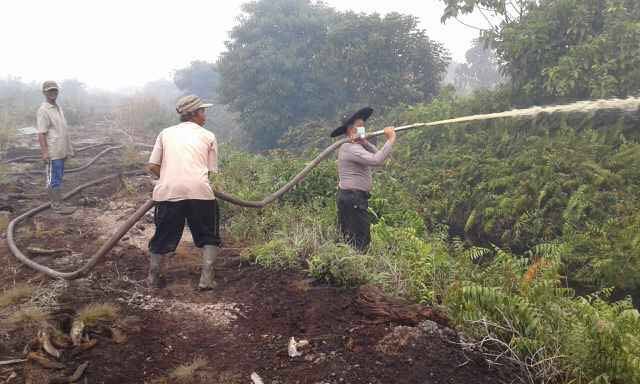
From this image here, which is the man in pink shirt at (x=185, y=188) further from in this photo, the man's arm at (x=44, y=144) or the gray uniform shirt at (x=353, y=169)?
the man's arm at (x=44, y=144)

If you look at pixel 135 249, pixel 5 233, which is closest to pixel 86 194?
pixel 5 233

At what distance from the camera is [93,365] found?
354cm

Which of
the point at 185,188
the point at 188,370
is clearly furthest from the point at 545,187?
the point at 188,370

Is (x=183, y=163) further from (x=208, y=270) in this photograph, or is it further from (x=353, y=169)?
(x=353, y=169)

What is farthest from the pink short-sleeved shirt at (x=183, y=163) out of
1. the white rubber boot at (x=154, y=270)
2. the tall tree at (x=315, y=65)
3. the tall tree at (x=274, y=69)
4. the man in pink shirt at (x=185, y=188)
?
the tall tree at (x=274, y=69)

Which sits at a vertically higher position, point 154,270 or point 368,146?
point 368,146

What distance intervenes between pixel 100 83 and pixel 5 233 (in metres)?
49.6

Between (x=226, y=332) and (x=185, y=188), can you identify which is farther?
(x=185, y=188)

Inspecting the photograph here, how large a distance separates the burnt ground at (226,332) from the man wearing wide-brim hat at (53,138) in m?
1.93

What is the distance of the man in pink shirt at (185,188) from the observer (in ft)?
15.9

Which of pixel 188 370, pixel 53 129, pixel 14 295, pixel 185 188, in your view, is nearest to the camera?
pixel 188 370

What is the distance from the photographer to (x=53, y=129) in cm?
753

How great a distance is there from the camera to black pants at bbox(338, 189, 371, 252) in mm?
5680

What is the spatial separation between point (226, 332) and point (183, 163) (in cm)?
167
